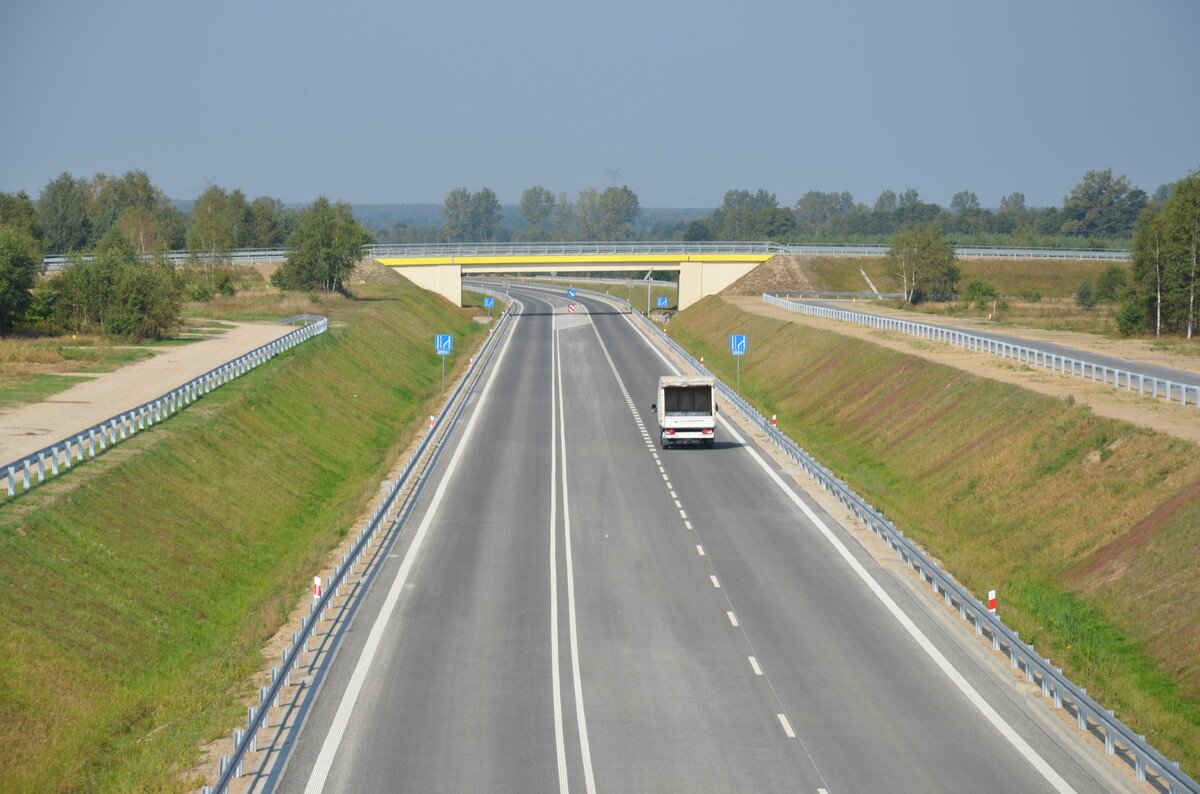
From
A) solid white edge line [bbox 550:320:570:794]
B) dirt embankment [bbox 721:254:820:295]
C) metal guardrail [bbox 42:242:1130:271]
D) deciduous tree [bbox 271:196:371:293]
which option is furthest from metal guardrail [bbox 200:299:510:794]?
metal guardrail [bbox 42:242:1130:271]

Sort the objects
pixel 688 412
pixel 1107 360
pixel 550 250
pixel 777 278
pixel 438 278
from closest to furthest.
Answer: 1. pixel 688 412
2. pixel 1107 360
3. pixel 438 278
4. pixel 777 278
5. pixel 550 250

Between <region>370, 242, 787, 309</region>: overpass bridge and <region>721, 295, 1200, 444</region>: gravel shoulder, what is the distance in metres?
29.8

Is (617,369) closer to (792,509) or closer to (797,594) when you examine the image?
(792,509)

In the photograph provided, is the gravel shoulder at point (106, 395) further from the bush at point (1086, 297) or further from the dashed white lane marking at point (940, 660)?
the bush at point (1086, 297)

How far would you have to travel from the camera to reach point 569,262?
118812mm

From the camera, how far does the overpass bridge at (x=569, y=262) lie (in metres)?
120

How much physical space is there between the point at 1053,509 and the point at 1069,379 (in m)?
16.3

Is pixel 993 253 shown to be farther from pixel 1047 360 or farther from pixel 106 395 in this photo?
pixel 106 395

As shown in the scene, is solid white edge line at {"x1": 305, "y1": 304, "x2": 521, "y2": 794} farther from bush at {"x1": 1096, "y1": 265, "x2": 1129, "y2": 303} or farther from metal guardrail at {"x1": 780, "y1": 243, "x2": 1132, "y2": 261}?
metal guardrail at {"x1": 780, "y1": 243, "x2": 1132, "y2": 261}

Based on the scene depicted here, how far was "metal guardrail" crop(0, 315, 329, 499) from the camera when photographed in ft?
101

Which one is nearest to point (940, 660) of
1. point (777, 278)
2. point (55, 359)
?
point (55, 359)

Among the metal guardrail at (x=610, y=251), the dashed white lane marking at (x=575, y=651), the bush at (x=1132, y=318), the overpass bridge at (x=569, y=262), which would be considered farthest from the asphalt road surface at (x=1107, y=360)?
the metal guardrail at (x=610, y=251)

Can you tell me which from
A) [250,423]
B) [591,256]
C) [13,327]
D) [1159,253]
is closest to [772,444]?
[250,423]

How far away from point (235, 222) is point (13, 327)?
88574 mm
